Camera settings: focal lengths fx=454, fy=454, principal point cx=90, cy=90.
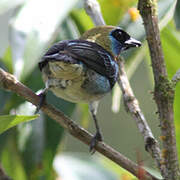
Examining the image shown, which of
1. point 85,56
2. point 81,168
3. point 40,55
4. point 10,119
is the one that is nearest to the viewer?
point 10,119

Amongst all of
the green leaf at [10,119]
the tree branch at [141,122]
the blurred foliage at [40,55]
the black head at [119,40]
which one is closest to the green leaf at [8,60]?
the blurred foliage at [40,55]

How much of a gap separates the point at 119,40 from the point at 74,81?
64cm

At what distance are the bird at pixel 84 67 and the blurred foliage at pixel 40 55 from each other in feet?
0.30

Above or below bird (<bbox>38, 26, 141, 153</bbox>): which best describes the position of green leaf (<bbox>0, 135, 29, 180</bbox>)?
below

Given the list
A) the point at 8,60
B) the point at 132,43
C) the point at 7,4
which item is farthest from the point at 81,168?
the point at 7,4

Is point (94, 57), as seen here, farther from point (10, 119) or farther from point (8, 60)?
point (10, 119)

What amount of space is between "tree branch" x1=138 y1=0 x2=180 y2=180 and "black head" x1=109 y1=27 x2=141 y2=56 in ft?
3.65

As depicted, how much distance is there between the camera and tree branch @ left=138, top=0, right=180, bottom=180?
1.88 m

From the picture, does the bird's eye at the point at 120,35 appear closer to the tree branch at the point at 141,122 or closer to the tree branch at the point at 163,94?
the tree branch at the point at 141,122

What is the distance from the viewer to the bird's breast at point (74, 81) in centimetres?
274

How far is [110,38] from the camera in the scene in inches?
132

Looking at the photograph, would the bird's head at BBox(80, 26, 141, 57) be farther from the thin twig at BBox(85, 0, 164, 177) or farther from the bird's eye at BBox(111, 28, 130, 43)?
the thin twig at BBox(85, 0, 164, 177)

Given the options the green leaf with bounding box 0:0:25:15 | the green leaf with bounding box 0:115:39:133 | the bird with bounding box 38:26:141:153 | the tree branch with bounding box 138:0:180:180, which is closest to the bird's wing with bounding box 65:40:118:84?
the bird with bounding box 38:26:141:153

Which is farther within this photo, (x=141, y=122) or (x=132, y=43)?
(x=132, y=43)
